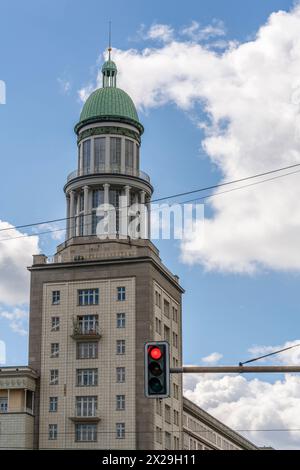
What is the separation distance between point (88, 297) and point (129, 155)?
1888 cm

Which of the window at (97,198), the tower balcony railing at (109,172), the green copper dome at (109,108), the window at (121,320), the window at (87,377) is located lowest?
the window at (87,377)

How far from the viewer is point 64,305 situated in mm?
98562

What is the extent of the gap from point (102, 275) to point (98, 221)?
29.6ft

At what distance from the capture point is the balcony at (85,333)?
95.4 m

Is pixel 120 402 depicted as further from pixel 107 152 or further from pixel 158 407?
pixel 107 152

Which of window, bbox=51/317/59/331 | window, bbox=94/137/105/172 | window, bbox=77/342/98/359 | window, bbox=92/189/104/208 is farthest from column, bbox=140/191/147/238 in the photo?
window, bbox=77/342/98/359

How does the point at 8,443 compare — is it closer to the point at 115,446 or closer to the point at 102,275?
the point at 115,446

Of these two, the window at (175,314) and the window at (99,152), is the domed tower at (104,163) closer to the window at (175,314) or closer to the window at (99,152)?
→ the window at (99,152)

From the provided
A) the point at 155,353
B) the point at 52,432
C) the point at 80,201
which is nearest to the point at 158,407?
the point at 52,432

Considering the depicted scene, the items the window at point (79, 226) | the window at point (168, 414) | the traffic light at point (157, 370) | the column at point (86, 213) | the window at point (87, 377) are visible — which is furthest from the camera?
the window at point (79, 226)

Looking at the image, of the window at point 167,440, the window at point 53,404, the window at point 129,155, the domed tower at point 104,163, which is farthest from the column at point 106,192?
the window at point 167,440

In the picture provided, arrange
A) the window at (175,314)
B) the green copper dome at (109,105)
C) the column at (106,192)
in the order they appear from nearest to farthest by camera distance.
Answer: the column at (106,192), the window at (175,314), the green copper dome at (109,105)

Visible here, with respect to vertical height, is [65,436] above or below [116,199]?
below
